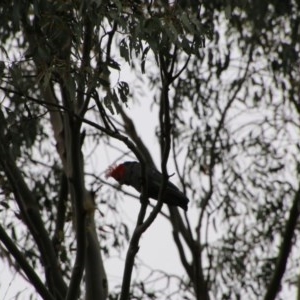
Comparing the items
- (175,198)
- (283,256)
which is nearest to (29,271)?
(175,198)

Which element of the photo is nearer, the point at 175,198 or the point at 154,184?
the point at 154,184

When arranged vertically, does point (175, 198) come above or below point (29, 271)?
above

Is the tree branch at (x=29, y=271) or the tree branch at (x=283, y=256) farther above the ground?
the tree branch at (x=283, y=256)

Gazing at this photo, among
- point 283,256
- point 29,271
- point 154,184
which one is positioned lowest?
point 29,271

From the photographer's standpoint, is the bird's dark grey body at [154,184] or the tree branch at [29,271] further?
the bird's dark grey body at [154,184]

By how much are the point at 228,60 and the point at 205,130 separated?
0.58 meters

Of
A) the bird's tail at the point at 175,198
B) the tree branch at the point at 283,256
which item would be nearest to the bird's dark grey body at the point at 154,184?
the bird's tail at the point at 175,198

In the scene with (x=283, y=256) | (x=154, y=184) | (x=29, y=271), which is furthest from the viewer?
(x=283, y=256)

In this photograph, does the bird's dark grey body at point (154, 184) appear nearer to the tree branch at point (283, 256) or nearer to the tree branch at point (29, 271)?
the tree branch at point (29, 271)

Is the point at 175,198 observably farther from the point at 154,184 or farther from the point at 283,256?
the point at 283,256

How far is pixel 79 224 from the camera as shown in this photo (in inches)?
147

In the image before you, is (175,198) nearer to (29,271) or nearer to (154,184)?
(154,184)

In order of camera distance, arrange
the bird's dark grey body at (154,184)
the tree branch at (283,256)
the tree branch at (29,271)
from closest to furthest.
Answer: the tree branch at (29,271)
the bird's dark grey body at (154,184)
the tree branch at (283,256)

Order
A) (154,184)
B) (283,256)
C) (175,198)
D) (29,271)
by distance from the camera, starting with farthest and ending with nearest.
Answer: (283,256)
(175,198)
(154,184)
(29,271)
